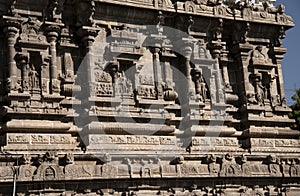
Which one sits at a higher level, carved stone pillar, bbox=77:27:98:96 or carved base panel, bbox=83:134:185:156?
carved stone pillar, bbox=77:27:98:96

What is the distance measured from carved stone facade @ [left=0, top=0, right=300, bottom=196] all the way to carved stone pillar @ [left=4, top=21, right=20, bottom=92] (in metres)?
0.05

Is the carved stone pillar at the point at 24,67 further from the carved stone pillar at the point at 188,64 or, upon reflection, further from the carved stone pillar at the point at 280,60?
the carved stone pillar at the point at 280,60

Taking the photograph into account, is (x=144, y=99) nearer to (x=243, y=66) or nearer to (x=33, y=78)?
(x=33, y=78)

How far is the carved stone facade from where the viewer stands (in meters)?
18.5

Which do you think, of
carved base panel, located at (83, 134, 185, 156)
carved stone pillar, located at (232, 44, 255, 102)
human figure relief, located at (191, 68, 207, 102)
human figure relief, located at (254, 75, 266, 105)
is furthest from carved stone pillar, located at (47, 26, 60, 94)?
human figure relief, located at (254, 75, 266, 105)

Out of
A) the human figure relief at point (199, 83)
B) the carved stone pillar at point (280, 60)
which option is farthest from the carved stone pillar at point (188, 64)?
the carved stone pillar at point (280, 60)

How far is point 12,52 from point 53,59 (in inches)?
Answer: 58.2

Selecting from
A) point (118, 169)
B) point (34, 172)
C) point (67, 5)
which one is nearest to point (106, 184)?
point (118, 169)

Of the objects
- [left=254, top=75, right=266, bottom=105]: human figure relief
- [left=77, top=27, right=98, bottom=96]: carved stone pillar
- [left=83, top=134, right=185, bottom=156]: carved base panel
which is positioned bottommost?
[left=83, top=134, right=185, bottom=156]: carved base panel

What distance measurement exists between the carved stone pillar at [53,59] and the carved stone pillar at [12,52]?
1208 millimetres

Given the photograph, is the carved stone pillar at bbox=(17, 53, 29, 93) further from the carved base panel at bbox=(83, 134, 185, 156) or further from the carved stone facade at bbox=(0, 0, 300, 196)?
the carved base panel at bbox=(83, 134, 185, 156)

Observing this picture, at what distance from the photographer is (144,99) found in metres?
21.2

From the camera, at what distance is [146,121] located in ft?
68.5

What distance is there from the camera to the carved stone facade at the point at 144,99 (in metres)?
18.5
